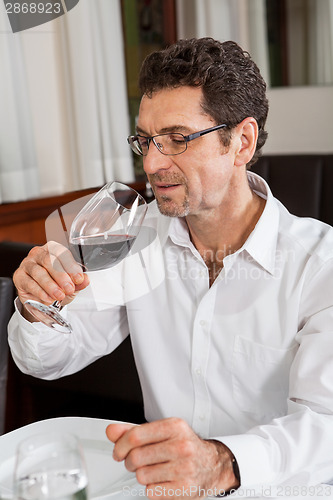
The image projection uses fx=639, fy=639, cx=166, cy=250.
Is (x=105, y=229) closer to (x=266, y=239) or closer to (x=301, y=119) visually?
(x=266, y=239)

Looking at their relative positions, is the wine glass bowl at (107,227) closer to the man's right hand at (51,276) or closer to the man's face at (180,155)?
the man's right hand at (51,276)

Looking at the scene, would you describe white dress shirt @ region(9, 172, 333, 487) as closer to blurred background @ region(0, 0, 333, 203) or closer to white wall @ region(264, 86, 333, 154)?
blurred background @ region(0, 0, 333, 203)

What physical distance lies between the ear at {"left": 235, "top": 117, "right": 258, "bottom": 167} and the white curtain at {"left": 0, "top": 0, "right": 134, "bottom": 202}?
42.2 inches

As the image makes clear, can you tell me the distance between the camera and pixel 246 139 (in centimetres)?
110

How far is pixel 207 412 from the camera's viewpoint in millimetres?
1092

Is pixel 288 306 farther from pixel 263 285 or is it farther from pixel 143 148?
pixel 143 148

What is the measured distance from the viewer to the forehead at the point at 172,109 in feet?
3.24

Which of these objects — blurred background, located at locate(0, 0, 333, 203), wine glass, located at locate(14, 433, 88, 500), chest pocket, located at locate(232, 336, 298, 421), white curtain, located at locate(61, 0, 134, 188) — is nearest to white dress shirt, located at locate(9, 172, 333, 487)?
chest pocket, located at locate(232, 336, 298, 421)

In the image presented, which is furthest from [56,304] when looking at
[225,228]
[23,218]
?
[23,218]

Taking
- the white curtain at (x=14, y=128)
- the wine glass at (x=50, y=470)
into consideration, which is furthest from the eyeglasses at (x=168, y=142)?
the white curtain at (x=14, y=128)

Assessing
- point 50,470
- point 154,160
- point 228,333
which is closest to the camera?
point 50,470

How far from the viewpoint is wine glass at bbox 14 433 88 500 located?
0.50 m

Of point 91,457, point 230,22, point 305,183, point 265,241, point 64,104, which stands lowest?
point 305,183

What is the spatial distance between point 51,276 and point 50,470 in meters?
0.31
